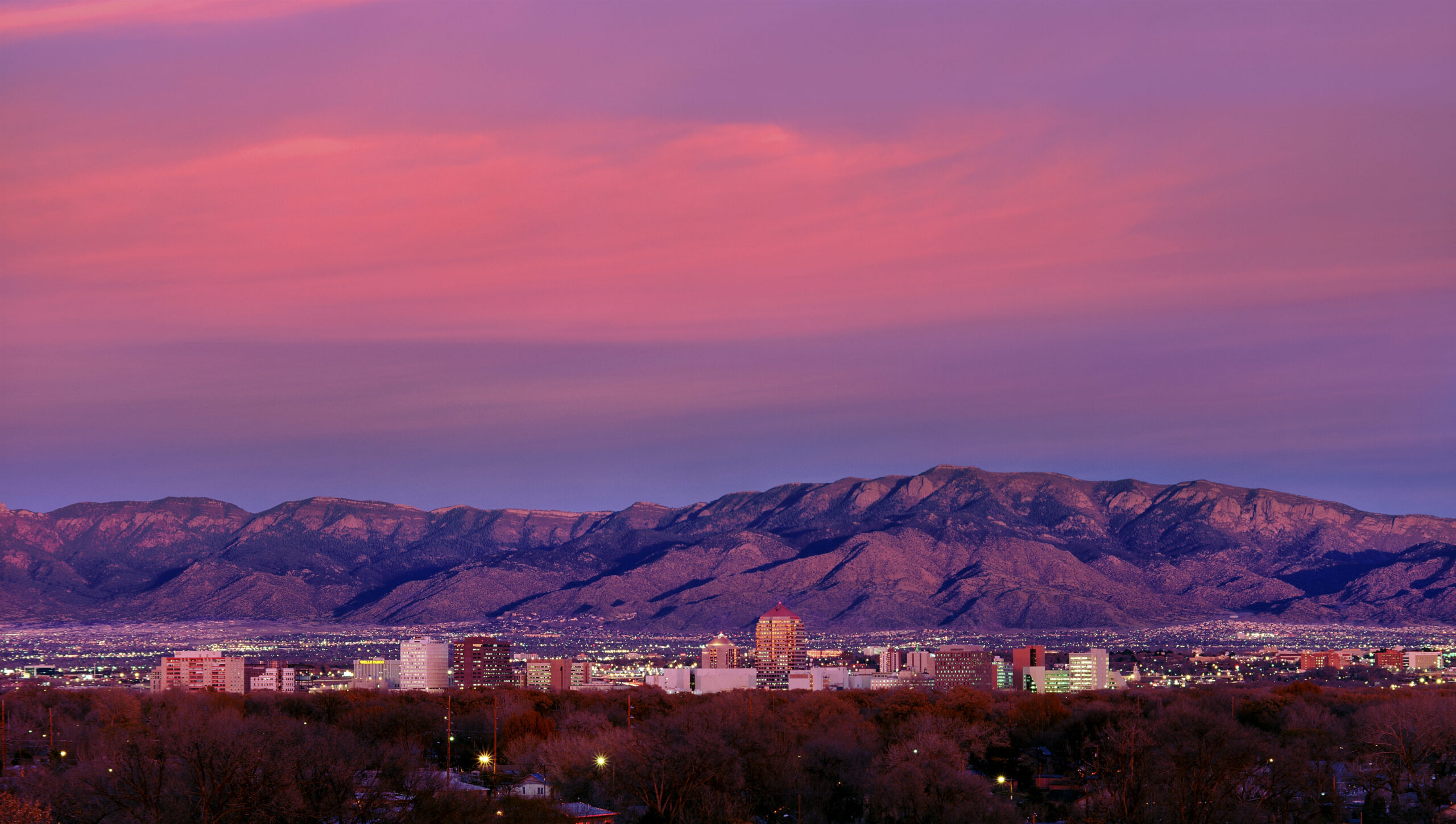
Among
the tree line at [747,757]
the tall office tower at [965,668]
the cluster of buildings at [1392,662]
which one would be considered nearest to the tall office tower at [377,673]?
the tall office tower at [965,668]

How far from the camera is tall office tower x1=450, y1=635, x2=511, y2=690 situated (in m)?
177

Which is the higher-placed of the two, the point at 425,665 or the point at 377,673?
the point at 425,665

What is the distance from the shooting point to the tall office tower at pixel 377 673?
551 ft

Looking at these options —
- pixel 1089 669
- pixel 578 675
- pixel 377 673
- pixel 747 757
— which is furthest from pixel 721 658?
pixel 747 757

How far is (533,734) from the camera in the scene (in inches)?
3317

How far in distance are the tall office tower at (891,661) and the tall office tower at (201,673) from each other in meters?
67.8

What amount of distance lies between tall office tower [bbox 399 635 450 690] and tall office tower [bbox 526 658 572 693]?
898cm

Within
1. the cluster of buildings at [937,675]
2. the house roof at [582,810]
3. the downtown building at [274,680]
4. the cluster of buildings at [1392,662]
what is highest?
the house roof at [582,810]

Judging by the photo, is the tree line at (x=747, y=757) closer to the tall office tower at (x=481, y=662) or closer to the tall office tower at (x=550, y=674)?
the tall office tower at (x=550, y=674)

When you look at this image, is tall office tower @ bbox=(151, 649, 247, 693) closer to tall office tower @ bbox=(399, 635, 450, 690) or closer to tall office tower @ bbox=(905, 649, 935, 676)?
tall office tower @ bbox=(399, 635, 450, 690)

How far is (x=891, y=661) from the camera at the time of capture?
628ft

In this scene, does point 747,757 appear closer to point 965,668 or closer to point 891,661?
point 965,668

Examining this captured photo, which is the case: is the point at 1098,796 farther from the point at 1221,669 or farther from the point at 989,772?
the point at 1221,669

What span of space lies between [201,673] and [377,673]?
23.1 m
